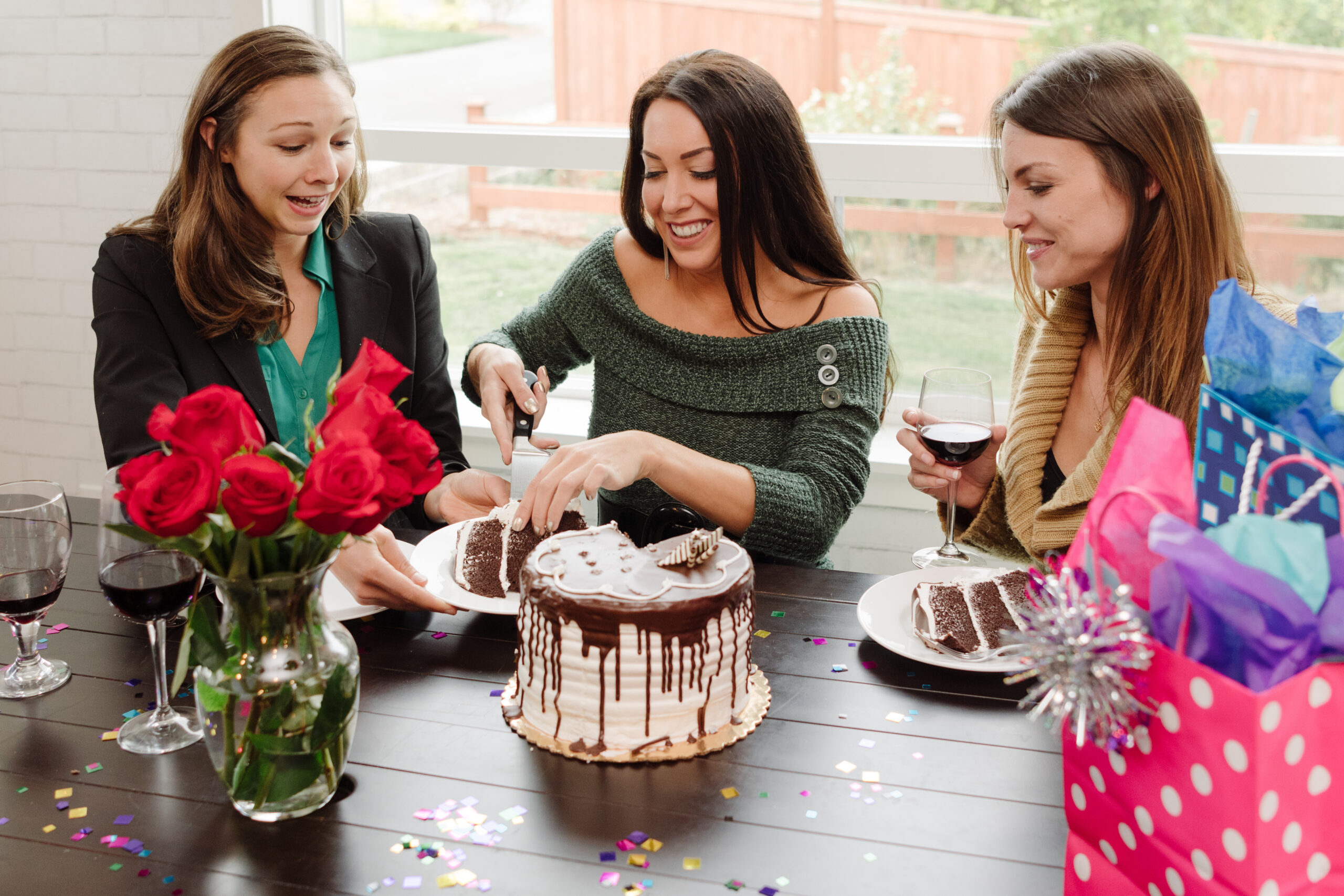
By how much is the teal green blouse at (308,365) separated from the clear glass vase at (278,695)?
108cm

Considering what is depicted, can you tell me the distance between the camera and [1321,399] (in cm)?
76

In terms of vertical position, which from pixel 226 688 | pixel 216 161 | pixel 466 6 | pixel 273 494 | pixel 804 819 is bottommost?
pixel 804 819

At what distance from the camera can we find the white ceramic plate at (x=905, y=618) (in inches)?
47.4

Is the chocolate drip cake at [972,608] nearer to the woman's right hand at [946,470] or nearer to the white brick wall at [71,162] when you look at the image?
the woman's right hand at [946,470]

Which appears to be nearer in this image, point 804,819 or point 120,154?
point 804,819

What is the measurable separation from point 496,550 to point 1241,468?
0.88 metres

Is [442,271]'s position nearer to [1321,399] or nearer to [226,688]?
[226,688]

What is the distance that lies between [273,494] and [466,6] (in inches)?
102

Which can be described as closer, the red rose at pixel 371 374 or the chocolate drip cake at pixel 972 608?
the red rose at pixel 371 374

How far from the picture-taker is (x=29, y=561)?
114 centimetres

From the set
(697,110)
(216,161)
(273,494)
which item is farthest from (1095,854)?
(216,161)

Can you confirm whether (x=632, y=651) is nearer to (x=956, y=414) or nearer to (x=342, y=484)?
(x=342, y=484)

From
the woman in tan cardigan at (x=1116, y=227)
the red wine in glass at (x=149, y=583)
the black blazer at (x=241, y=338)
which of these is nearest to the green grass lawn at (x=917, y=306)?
the black blazer at (x=241, y=338)

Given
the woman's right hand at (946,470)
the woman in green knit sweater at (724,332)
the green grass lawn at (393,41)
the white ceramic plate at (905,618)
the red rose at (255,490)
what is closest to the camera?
the red rose at (255,490)
